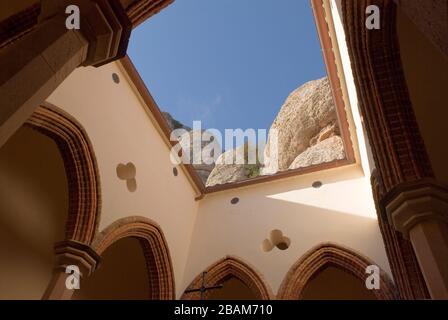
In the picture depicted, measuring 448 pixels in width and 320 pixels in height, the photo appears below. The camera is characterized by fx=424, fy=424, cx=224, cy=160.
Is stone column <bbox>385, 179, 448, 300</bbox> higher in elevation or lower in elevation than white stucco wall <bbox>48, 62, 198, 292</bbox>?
lower

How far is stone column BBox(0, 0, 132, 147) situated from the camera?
264cm

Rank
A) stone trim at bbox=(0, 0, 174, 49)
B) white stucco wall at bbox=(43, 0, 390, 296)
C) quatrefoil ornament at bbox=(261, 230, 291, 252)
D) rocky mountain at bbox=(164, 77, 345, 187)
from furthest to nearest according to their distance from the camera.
→ rocky mountain at bbox=(164, 77, 345, 187), quatrefoil ornament at bbox=(261, 230, 291, 252), white stucco wall at bbox=(43, 0, 390, 296), stone trim at bbox=(0, 0, 174, 49)

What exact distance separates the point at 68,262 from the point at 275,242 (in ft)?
15.7

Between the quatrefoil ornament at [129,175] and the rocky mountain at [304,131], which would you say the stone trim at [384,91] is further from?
the rocky mountain at [304,131]

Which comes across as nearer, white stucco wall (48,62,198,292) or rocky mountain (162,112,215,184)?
white stucco wall (48,62,198,292)

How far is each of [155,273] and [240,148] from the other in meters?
23.5

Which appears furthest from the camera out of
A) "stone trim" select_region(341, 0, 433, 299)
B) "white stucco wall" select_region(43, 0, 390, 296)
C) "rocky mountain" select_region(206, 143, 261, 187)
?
"rocky mountain" select_region(206, 143, 261, 187)

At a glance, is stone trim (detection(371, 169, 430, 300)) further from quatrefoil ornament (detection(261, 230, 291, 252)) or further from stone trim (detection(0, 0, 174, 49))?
stone trim (detection(0, 0, 174, 49))

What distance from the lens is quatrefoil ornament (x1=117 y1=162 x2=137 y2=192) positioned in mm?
9016

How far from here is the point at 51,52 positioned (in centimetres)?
310

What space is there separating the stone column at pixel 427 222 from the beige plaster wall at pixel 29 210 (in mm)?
6501

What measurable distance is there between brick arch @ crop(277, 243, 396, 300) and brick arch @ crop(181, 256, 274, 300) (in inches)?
21.0

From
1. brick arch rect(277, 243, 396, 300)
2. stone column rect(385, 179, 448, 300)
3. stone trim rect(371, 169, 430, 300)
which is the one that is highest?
brick arch rect(277, 243, 396, 300)

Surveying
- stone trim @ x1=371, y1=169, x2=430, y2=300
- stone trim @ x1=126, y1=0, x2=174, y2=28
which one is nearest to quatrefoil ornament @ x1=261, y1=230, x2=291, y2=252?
stone trim @ x1=371, y1=169, x2=430, y2=300
